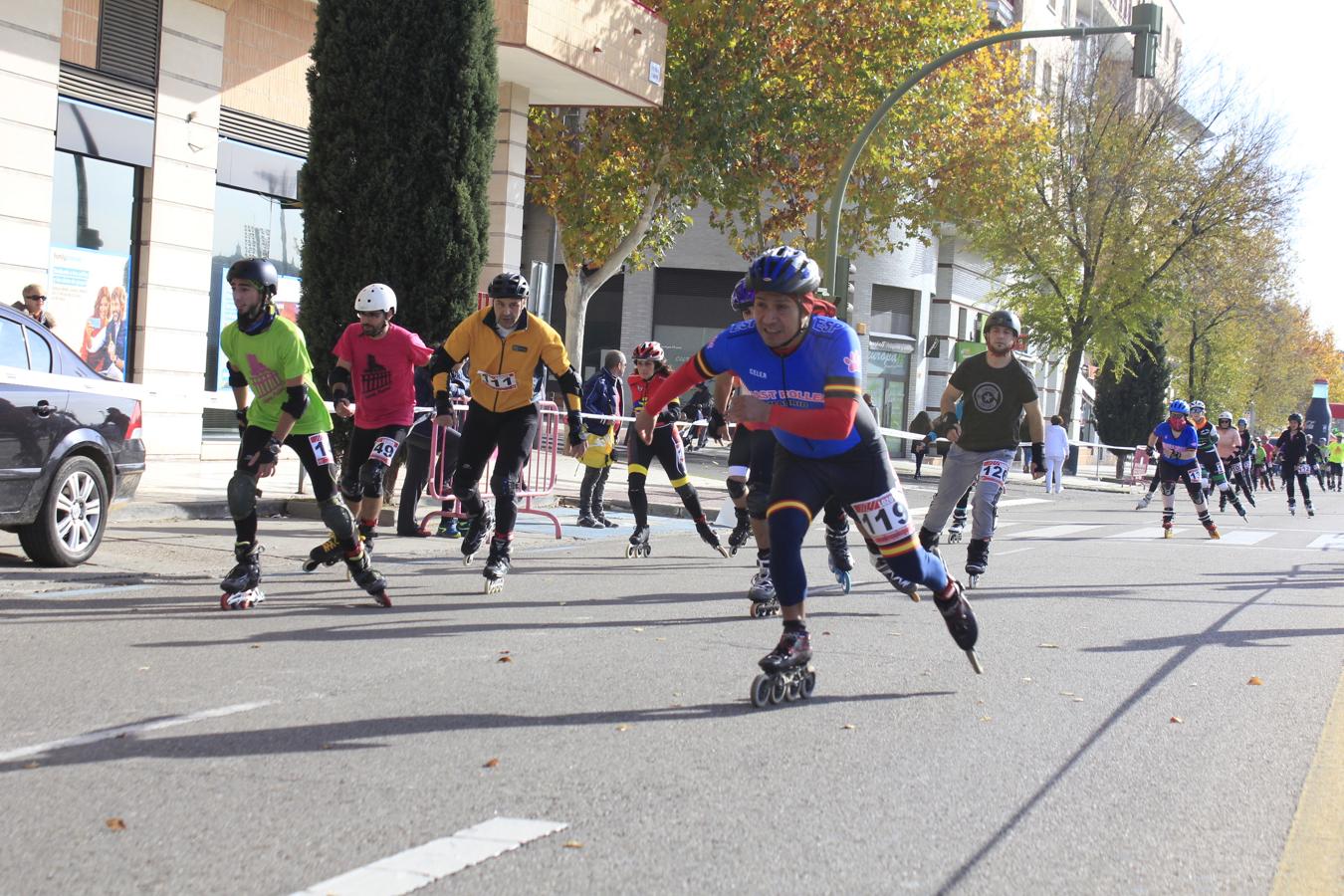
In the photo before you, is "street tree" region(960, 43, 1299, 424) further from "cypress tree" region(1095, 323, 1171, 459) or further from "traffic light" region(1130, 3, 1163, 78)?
"traffic light" region(1130, 3, 1163, 78)

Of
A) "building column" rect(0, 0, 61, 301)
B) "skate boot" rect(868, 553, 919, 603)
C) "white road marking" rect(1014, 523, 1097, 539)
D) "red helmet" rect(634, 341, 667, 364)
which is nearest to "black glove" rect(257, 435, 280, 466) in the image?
"skate boot" rect(868, 553, 919, 603)

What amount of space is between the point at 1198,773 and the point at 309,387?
5.10 meters

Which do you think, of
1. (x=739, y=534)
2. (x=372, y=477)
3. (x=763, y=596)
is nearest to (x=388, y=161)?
(x=739, y=534)

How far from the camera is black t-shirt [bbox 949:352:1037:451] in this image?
10570mm

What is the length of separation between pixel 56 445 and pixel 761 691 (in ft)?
17.1

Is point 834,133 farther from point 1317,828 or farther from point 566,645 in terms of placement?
point 1317,828

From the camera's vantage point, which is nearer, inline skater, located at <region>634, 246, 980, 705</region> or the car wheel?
inline skater, located at <region>634, 246, 980, 705</region>

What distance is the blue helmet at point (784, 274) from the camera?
6.09 metres

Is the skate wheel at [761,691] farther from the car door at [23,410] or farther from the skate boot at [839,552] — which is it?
the car door at [23,410]

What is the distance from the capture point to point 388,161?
1408 centimetres

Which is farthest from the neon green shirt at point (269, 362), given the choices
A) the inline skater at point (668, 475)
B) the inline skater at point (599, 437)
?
the inline skater at point (599, 437)

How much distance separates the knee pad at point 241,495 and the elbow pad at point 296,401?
0.41 m

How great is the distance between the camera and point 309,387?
8.48 metres

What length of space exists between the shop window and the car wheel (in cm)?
723
